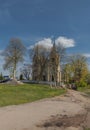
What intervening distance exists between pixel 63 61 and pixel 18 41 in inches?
592

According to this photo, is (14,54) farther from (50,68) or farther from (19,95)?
(19,95)

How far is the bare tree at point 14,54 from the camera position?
254 feet

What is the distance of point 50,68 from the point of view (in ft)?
276

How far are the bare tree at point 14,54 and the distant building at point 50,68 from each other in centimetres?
978

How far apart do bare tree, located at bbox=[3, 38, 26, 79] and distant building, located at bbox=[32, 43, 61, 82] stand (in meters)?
9.78

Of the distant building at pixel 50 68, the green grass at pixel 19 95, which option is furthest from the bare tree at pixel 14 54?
the green grass at pixel 19 95

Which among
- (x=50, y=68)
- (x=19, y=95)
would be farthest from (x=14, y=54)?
(x=19, y=95)

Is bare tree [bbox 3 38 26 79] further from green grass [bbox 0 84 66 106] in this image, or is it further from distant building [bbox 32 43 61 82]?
green grass [bbox 0 84 66 106]

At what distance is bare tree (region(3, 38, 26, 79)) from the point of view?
7756 centimetres

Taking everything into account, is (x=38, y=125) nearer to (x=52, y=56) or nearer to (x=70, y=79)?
(x=52, y=56)

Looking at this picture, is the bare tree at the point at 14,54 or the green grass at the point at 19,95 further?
the bare tree at the point at 14,54

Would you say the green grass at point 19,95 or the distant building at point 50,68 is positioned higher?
the distant building at point 50,68

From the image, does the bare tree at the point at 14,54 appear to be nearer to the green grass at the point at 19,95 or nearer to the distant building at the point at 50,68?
the distant building at the point at 50,68

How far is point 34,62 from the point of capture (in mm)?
90938
